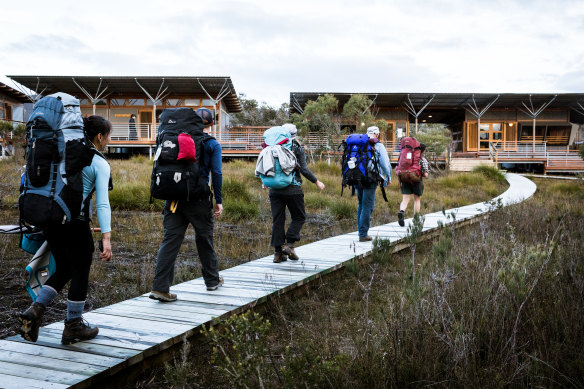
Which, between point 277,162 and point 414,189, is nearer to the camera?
point 277,162

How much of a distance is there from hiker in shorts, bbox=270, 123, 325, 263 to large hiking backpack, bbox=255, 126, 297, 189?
112 mm

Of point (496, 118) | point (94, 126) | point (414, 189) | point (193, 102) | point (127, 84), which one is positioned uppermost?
point (127, 84)

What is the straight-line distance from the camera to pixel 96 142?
2697 millimetres

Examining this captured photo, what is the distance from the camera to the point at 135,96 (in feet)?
86.5

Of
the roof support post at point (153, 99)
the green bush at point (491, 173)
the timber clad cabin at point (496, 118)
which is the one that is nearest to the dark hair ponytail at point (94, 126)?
the green bush at point (491, 173)

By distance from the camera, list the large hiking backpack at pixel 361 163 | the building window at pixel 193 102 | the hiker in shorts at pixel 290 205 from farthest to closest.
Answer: the building window at pixel 193 102, the large hiking backpack at pixel 361 163, the hiker in shorts at pixel 290 205

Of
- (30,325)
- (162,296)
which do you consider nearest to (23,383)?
(30,325)

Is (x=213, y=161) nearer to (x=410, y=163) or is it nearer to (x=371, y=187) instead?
(x=371, y=187)

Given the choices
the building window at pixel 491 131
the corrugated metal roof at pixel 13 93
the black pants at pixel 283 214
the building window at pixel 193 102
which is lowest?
the black pants at pixel 283 214

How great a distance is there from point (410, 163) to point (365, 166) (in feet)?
6.03

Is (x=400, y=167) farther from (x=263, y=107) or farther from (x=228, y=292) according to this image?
(x=263, y=107)

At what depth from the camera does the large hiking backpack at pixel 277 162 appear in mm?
4488

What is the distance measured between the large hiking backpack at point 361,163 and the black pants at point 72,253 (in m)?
3.58

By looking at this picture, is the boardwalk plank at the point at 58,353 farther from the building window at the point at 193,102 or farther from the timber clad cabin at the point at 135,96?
the building window at the point at 193,102
